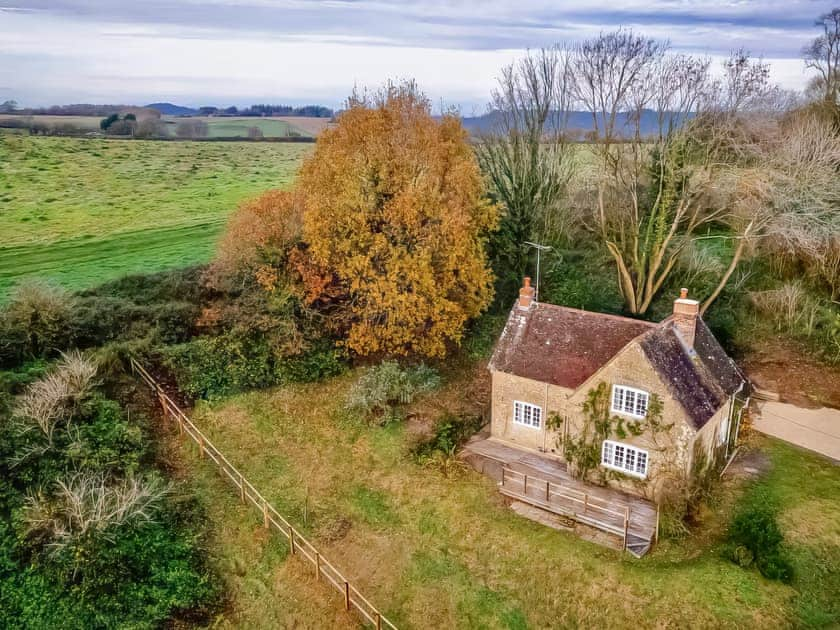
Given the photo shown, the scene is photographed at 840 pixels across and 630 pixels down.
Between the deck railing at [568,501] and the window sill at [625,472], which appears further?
the window sill at [625,472]

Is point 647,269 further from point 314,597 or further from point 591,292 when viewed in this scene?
point 314,597

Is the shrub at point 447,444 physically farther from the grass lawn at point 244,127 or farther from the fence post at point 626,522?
the grass lawn at point 244,127

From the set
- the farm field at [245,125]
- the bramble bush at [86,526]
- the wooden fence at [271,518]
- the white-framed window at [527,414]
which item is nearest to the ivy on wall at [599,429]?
the white-framed window at [527,414]

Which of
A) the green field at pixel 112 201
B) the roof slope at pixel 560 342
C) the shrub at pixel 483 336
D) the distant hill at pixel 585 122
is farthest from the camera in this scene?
the green field at pixel 112 201

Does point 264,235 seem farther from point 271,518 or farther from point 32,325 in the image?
point 271,518

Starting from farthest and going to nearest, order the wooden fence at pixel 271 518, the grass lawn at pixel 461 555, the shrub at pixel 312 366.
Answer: the shrub at pixel 312 366, the wooden fence at pixel 271 518, the grass lawn at pixel 461 555

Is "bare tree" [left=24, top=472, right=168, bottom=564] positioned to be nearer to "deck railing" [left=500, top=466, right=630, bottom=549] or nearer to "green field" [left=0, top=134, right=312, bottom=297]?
"deck railing" [left=500, top=466, right=630, bottom=549]

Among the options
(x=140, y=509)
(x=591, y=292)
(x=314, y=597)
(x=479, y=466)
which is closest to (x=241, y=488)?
(x=140, y=509)
